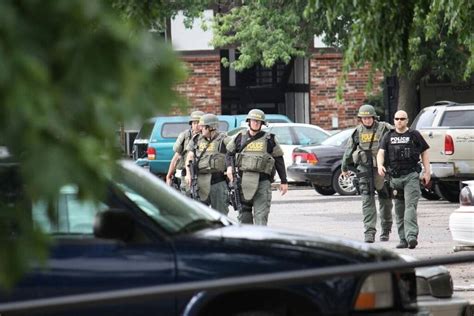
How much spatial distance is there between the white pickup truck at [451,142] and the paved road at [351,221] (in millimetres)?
Result: 711

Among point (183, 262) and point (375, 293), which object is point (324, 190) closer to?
point (375, 293)

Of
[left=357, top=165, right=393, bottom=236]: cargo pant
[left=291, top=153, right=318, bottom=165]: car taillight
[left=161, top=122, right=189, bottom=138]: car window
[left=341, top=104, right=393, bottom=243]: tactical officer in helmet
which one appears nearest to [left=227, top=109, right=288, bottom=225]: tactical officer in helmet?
[left=341, top=104, right=393, bottom=243]: tactical officer in helmet

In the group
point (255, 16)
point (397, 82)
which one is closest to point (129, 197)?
point (255, 16)

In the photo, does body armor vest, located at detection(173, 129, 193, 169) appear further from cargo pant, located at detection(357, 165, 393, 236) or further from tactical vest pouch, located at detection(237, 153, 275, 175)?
cargo pant, located at detection(357, 165, 393, 236)

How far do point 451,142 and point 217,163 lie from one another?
8053 millimetres

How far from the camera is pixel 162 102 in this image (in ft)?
7.12

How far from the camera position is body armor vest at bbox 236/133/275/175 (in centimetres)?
1471

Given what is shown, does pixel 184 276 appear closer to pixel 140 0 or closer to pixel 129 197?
pixel 129 197

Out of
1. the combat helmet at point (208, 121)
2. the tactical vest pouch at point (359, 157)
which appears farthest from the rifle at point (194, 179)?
the tactical vest pouch at point (359, 157)

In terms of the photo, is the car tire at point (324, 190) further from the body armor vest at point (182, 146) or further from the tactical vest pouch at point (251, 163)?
the tactical vest pouch at point (251, 163)

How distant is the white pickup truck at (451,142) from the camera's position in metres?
22.3

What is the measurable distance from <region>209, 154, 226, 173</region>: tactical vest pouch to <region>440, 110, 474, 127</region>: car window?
330 inches

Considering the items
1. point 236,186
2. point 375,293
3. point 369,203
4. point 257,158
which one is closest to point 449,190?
point 369,203

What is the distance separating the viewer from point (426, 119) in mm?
23328
